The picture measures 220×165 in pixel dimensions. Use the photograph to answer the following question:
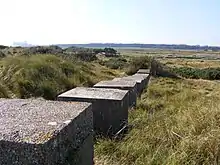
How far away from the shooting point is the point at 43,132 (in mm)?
2328

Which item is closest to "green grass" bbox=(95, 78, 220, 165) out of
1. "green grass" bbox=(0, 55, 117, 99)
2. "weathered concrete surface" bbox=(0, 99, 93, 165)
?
"weathered concrete surface" bbox=(0, 99, 93, 165)

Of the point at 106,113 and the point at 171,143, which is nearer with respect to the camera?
the point at 171,143

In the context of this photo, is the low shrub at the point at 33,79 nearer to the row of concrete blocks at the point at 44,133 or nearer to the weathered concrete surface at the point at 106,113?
the weathered concrete surface at the point at 106,113

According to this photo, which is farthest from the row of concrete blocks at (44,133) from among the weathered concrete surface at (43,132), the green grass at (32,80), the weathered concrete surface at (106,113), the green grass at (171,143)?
the green grass at (32,80)

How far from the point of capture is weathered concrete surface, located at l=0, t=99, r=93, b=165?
2.16 metres

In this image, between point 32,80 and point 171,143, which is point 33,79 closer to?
point 32,80

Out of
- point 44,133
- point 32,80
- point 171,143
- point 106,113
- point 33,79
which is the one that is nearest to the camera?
point 44,133

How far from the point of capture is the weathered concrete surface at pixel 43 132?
216 centimetres

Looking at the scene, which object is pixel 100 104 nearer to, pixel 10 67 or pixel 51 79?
pixel 51 79

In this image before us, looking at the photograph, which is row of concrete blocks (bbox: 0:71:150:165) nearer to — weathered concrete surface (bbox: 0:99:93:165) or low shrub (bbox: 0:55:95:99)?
weathered concrete surface (bbox: 0:99:93:165)

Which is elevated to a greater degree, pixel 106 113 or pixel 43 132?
pixel 43 132

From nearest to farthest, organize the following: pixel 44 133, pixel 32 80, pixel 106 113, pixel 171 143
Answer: pixel 44 133
pixel 171 143
pixel 106 113
pixel 32 80

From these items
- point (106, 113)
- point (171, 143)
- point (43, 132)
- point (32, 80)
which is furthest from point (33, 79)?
point (43, 132)

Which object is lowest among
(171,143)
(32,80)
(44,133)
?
(32,80)
